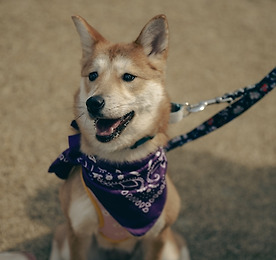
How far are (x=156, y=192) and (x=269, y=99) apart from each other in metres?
3.72

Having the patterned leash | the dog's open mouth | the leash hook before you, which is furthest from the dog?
the leash hook

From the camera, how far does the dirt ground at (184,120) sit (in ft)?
11.1

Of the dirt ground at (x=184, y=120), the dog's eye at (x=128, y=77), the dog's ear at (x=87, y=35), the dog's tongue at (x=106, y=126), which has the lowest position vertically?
the dirt ground at (x=184, y=120)

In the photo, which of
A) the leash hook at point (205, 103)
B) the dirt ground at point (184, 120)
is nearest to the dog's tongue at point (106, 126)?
the leash hook at point (205, 103)

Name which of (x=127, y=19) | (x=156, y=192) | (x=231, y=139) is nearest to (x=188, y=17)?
(x=127, y=19)

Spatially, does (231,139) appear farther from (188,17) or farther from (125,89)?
(188,17)

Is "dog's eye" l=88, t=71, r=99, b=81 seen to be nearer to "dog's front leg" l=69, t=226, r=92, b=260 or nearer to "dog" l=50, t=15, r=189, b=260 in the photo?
"dog" l=50, t=15, r=189, b=260

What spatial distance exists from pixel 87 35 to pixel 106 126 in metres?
0.80

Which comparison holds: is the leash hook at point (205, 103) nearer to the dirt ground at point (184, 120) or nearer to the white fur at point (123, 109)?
the white fur at point (123, 109)

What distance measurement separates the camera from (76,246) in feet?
8.00

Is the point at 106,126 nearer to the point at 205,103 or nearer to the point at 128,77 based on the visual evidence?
the point at 128,77

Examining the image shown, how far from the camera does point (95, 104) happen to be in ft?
6.86

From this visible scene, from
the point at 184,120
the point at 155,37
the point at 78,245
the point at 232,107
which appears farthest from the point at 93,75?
the point at 184,120

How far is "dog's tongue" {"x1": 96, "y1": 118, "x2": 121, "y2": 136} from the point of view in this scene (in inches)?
85.0
